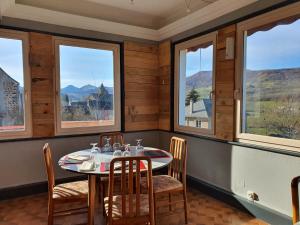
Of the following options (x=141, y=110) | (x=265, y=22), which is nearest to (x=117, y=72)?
(x=141, y=110)

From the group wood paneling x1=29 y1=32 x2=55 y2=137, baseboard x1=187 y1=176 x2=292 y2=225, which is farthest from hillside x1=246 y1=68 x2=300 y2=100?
wood paneling x1=29 y1=32 x2=55 y2=137

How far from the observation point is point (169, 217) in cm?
263

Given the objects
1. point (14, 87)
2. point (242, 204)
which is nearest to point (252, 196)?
point (242, 204)

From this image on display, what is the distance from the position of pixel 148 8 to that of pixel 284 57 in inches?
84.1

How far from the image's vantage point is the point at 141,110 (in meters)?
4.00

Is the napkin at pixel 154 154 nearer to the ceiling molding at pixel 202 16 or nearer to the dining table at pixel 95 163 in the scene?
the dining table at pixel 95 163

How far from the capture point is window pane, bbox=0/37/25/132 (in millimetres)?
3025

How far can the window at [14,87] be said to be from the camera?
302 cm

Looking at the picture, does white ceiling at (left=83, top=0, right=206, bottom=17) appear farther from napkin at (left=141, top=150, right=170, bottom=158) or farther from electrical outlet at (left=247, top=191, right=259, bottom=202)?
electrical outlet at (left=247, top=191, right=259, bottom=202)

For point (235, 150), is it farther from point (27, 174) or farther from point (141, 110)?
point (27, 174)

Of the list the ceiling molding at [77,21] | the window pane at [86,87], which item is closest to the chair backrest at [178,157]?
→ the window pane at [86,87]

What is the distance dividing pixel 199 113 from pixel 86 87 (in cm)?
176

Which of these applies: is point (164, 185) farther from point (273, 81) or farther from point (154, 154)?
point (273, 81)

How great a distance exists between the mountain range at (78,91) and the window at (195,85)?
1.36m
